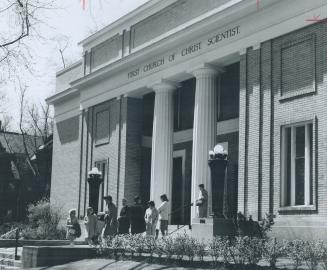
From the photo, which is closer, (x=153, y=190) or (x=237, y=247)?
(x=237, y=247)

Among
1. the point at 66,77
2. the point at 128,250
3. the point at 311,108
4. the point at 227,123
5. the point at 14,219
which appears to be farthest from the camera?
the point at 14,219

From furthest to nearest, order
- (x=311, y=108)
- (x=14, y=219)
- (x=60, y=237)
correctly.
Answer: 1. (x=14, y=219)
2. (x=60, y=237)
3. (x=311, y=108)

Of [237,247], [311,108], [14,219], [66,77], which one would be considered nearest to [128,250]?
[237,247]

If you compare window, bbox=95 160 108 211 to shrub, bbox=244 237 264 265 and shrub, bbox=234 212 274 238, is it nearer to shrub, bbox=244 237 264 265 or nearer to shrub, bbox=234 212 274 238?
shrub, bbox=234 212 274 238

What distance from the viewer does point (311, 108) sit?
19.1 m

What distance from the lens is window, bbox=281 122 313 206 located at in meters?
19.1

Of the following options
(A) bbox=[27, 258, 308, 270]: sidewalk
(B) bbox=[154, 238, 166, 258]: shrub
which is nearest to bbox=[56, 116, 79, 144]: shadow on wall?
(A) bbox=[27, 258, 308, 270]: sidewalk

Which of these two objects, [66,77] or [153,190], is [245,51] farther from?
[66,77]

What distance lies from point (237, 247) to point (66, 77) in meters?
25.7

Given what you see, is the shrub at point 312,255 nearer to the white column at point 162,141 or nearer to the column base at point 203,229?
the column base at point 203,229

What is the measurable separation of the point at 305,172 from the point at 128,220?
6068mm

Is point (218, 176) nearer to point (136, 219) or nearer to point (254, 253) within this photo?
point (136, 219)

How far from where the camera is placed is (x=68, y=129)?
36.5 metres

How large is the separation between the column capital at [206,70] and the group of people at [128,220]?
17.7 ft
